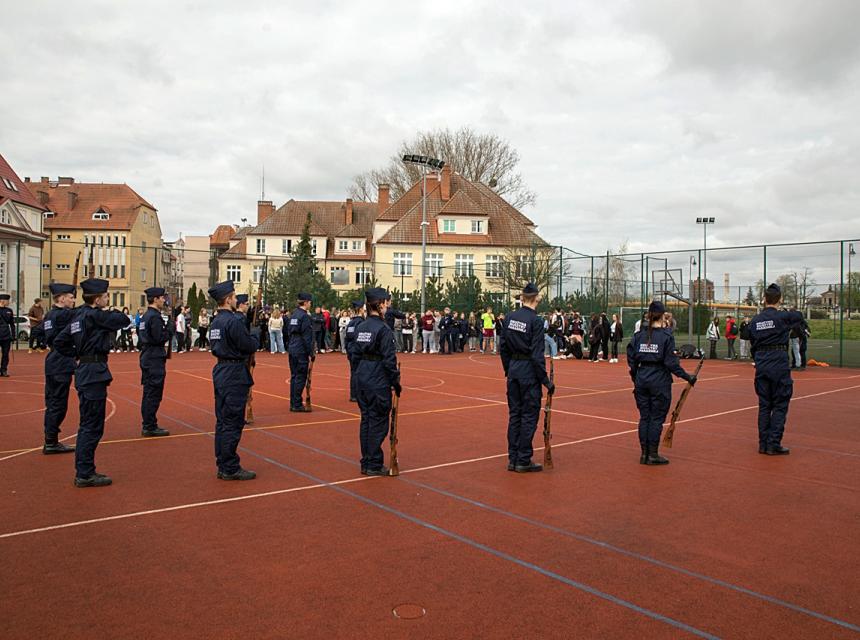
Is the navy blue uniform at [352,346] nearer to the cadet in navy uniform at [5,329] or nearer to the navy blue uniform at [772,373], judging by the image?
the navy blue uniform at [772,373]

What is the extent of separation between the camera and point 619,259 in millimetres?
30938

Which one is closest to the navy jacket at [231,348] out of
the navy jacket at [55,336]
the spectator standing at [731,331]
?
the navy jacket at [55,336]

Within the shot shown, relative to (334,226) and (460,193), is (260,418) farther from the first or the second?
(334,226)

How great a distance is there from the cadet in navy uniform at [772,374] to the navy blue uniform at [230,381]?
6.58 m

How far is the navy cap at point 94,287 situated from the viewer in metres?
7.58

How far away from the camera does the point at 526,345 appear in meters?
7.88

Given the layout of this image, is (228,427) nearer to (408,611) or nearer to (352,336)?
(352,336)

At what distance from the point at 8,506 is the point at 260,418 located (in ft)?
17.3

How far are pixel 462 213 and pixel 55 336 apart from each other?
48.1 m

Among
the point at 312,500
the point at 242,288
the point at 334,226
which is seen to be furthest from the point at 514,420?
the point at 334,226

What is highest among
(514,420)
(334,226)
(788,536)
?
(334,226)

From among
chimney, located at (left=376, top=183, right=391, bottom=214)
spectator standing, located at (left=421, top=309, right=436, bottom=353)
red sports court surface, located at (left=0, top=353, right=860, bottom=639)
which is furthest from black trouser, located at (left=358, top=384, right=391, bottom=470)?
chimney, located at (left=376, top=183, right=391, bottom=214)

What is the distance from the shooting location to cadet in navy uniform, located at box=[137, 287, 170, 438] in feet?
32.3

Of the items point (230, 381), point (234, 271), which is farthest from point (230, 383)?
point (234, 271)
